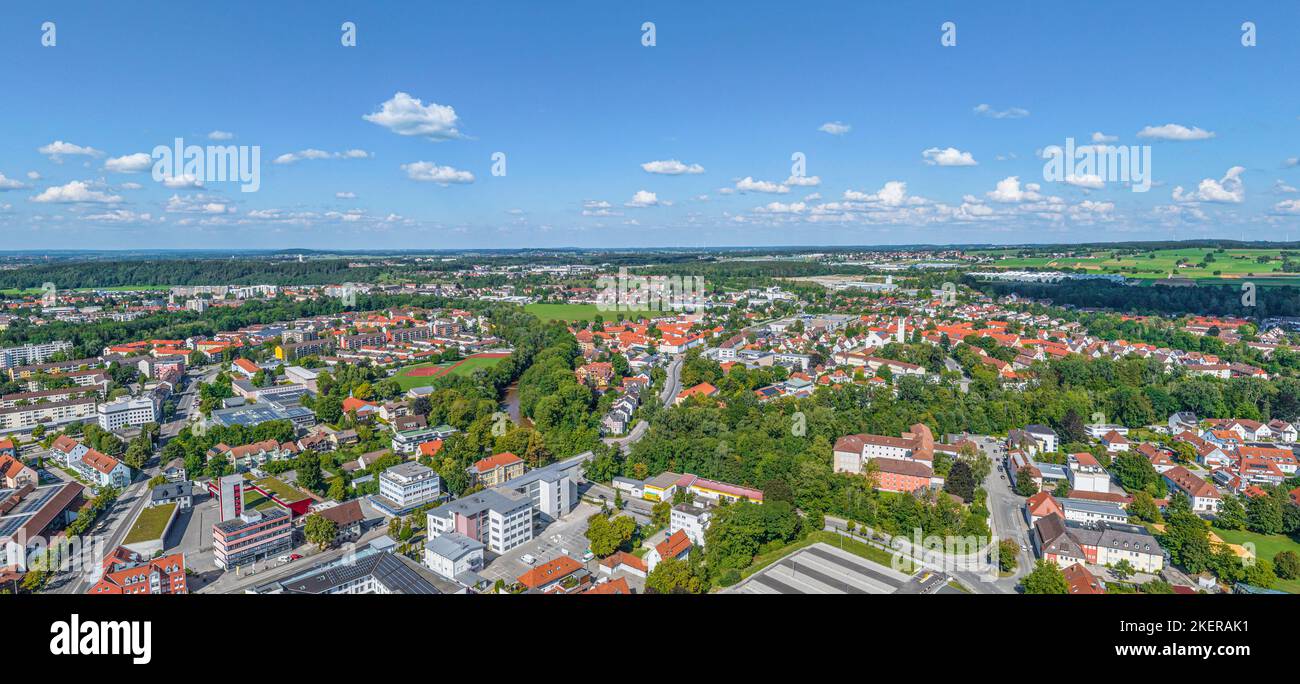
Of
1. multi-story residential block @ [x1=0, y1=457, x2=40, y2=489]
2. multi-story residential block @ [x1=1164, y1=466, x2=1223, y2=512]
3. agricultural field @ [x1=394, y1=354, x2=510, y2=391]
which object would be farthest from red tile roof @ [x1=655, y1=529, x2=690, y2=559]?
agricultural field @ [x1=394, y1=354, x2=510, y2=391]

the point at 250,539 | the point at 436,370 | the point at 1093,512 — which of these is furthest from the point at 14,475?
the point at 1093,512

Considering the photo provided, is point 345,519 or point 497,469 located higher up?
point 497,469

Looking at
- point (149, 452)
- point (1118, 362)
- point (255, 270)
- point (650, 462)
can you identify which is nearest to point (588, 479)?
point (650, 462)

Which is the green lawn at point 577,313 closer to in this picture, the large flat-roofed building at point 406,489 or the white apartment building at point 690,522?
the large flat-roofed building at point 406,489

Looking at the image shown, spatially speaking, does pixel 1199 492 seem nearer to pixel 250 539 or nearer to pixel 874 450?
pixel 874 450

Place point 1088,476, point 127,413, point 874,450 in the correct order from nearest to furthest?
point 1088,476 → point 874,450 → point 127,413

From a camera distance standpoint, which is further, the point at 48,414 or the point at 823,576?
the point at 48,414
